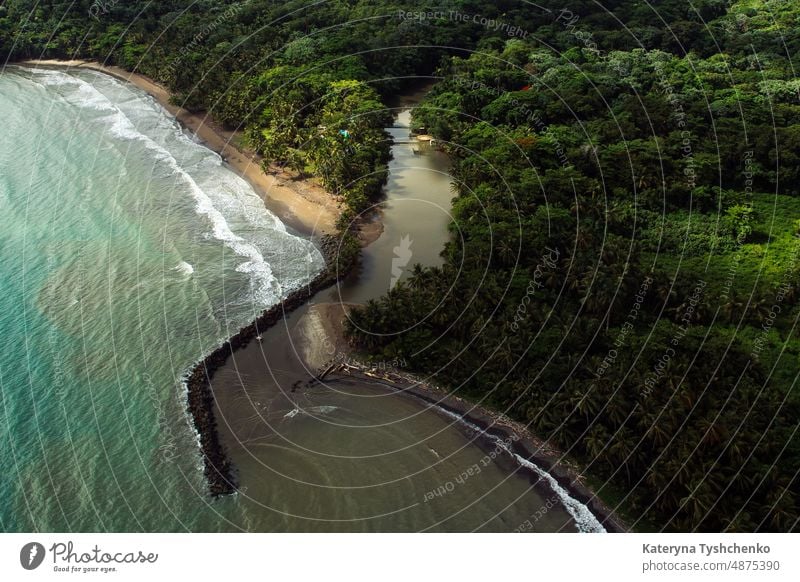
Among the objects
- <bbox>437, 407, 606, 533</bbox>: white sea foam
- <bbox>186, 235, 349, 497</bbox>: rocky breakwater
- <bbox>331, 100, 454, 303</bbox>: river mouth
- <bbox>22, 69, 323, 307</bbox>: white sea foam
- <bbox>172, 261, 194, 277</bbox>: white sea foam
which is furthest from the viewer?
<bbox>22, 69, 323, 307</bbox>: white sea foam

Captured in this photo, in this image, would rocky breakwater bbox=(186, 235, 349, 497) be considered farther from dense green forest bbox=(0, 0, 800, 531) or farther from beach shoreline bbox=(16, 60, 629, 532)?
dense green forest bbox=(0, 0, 800, 531)

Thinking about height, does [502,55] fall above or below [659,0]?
below

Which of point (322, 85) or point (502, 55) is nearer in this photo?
point (322, 85)

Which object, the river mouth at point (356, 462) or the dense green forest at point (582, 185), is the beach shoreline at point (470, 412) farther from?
the dense green forest at point (582, 185)

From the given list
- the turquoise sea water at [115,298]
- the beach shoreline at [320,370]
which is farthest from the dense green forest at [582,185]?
the turquoise sea water at [115,298]

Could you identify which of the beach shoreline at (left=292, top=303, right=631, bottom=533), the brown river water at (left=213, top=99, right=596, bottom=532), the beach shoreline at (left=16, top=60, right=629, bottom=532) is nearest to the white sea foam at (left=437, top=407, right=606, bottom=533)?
the beach shoreline at (left=292, top=303, right=631, bottom=533)

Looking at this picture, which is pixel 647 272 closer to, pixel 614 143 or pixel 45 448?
pixel 614 143
